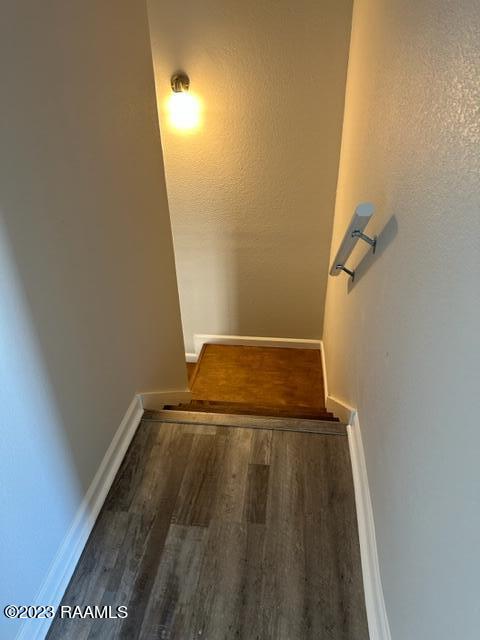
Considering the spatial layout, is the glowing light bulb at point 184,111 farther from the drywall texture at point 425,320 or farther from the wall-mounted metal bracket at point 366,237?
the wall-mounted metal bracket at point 366,237

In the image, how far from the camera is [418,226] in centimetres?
95

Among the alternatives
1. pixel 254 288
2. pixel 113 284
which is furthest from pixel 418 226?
pixel 254 288

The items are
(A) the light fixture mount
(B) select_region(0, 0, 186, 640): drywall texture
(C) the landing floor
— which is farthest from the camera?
(C) the landing floor

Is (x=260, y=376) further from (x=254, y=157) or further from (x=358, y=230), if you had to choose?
(x=358, y=230)

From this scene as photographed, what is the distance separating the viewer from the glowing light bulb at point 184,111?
2627mm

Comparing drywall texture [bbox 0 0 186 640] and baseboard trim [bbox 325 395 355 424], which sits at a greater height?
drywall texture [bbox 0 0 186 640]

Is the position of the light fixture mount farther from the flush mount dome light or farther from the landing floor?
the landing floor

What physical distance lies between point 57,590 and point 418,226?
136cm

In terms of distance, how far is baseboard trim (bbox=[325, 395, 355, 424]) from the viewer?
1.78 meters

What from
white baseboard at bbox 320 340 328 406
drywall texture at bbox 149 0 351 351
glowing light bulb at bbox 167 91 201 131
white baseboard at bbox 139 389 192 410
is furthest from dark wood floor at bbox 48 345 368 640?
glowing light bulb at bbox 167 91 201 131

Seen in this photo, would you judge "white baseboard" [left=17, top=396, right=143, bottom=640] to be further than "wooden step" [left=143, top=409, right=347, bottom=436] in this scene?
No

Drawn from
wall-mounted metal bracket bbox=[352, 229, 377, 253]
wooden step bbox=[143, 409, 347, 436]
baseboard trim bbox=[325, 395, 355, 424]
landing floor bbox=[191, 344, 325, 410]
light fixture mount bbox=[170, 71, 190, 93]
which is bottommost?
landing floor bbox=[191, 344, 325, 410]

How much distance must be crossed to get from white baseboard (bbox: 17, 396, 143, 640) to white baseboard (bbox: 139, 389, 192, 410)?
0.40 ft

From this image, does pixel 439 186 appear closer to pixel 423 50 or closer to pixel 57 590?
pixel 423 50
